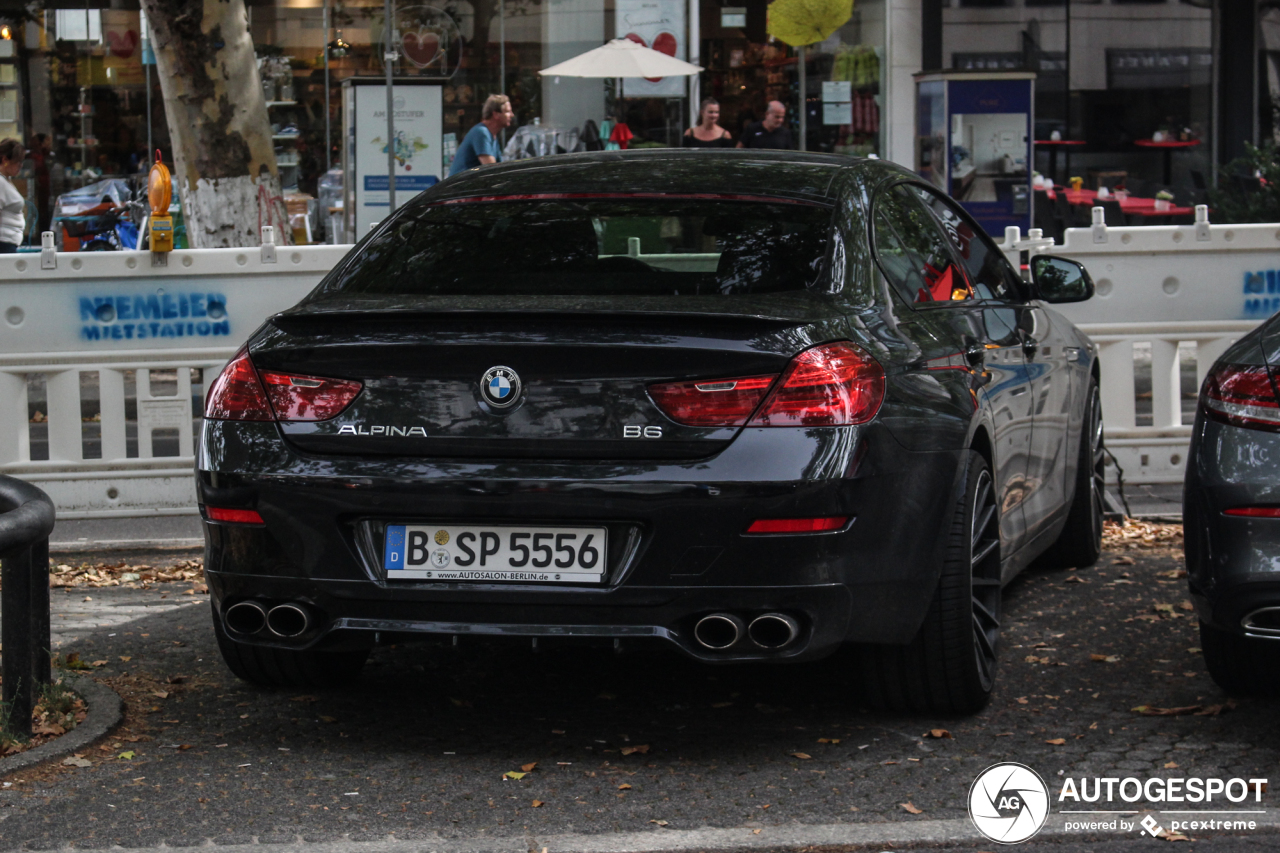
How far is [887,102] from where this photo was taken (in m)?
19.4

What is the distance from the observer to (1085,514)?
272 inches

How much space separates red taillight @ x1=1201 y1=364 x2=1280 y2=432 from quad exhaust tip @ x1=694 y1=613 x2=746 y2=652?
1.46 m

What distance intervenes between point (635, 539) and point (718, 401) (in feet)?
1.28

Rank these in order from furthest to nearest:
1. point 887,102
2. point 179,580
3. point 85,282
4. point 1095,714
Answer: point 887,102
point 85,282
point 179,580
point 1095,714

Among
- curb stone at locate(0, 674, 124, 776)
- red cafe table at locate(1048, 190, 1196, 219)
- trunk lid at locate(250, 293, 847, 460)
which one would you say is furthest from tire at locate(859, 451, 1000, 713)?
red cafe table at locate(1048, 190, 1196, 219)

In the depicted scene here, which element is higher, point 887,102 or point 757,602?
point 887,102

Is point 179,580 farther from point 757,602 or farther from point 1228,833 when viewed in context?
point 1228,833

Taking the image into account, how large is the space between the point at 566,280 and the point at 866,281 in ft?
2.63

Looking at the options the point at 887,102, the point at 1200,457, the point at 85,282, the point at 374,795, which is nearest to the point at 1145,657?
the point at 1200,457

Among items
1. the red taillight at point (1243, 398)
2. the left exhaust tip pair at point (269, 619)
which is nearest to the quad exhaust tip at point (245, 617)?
the left exhaust tip pair at point (269, 619)

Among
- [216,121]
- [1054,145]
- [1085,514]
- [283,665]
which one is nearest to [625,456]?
[283,665]

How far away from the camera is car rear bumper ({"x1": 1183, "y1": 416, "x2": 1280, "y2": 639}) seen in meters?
4.32

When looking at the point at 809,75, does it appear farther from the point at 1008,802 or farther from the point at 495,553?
the point at 1008,802

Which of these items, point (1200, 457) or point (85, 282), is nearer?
point (1200, 457)
